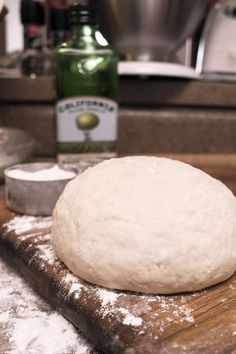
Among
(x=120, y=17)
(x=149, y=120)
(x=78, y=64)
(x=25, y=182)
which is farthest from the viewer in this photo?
(x=149, y=120)

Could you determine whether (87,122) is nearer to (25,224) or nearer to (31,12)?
(25,224)

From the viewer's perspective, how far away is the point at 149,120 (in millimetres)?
1296

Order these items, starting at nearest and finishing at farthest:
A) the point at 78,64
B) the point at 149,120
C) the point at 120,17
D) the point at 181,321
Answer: the point at 181,321, the point at 78,64, the point at 120,17, the point at 149,120

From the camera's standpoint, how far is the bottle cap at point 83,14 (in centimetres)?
91

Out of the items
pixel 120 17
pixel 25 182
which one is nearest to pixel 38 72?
pixel 120 17

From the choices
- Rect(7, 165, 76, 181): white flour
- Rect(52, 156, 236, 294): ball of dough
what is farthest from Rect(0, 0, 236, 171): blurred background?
Rect(52, 156, 236, 294): ball of dough

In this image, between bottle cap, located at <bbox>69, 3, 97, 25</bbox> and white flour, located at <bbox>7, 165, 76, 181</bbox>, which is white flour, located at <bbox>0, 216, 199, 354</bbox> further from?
bottle cap, located at <bbox>69, 3, 97, 25</bbox>

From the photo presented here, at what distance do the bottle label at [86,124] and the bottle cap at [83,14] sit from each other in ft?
0.56

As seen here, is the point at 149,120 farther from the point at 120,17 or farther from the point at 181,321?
the point at 181,321

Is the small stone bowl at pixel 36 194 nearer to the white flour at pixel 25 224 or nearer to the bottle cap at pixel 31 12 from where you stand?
the white flour at pixel 25 224

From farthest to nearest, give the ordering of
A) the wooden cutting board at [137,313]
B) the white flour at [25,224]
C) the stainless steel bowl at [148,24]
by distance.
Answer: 1. the stainless steel bowl at [148,24]
2. the white flour at [25,224]
3. the wooden cutting board at [137,313]

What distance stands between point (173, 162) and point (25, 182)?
292mm

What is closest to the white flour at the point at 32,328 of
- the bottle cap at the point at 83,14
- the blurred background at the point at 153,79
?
the bottle cap at the point at 83,14

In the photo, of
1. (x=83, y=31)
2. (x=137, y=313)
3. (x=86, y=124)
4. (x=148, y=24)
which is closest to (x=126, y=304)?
(x=137, y=313)
